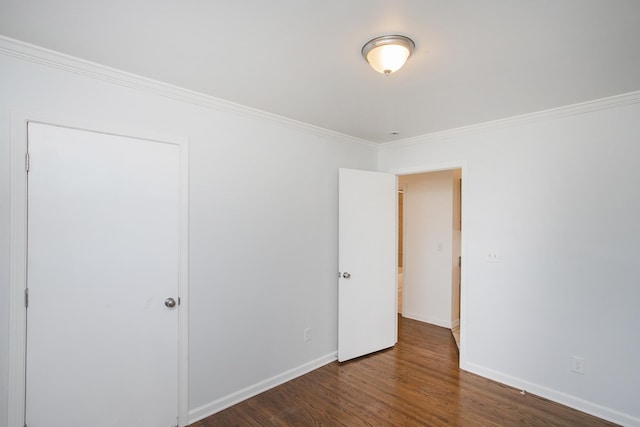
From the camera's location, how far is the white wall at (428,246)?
4.43m

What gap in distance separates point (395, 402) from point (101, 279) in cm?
238

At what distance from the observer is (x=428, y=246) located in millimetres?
4637

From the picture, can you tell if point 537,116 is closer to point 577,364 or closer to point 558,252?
point 558,252

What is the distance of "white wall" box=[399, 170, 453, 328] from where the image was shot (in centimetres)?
443

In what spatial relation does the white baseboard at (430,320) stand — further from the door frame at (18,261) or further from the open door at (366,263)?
the door frame at (18,261)

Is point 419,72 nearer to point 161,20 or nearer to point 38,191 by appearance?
point 161,20

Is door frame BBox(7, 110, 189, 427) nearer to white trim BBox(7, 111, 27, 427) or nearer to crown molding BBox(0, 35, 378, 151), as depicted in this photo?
white trim BBox(7, 111, 27, 427)

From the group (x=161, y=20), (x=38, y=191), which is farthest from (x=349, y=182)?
(x=38, y=191)

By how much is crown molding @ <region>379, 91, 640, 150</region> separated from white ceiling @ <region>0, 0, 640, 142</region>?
0.10 meters

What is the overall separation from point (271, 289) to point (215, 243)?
70 centimetres

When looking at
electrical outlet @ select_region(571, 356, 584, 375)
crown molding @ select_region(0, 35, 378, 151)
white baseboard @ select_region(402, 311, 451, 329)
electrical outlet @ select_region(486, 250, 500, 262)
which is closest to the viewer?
crown molding @ select_region(0, 35, 378, 151)

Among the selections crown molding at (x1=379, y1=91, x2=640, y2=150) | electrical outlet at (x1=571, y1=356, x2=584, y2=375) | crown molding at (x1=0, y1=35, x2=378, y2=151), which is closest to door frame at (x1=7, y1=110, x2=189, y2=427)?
crown molding at (x1=0, y1=35, x2=378, y2=151)

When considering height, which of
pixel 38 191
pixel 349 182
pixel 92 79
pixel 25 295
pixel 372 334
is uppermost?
pixel 92 79

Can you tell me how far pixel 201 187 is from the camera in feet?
7.79
